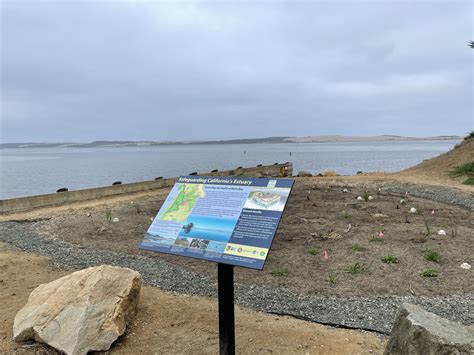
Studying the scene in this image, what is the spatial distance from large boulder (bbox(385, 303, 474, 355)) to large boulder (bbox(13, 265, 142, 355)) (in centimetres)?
269

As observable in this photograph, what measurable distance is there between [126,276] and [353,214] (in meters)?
7.11

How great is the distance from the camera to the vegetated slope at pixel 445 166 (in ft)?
69.8

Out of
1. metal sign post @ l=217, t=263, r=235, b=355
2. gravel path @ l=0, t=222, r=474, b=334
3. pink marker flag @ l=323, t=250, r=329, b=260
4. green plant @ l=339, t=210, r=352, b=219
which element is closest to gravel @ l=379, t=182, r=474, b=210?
green plant @ l=339, t=210, r=352, b=219

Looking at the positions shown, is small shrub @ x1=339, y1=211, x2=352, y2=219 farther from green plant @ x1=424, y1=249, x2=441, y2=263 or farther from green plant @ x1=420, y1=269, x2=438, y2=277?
green plant @ x1=420, y1=269, x2=438, y2=277

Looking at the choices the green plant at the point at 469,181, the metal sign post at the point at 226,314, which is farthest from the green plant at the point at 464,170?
the metal sign post at the point at 226,314

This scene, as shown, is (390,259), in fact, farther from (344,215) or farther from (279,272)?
(344,215)

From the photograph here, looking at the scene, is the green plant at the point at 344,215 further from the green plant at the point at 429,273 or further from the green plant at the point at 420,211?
the green plant at the point at 429,273

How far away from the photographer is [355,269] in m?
6.35

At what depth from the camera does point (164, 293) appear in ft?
18.8

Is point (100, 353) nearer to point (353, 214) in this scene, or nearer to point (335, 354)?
point (335, 354)

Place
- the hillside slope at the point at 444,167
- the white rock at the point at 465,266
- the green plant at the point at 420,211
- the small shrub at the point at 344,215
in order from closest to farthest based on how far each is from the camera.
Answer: the white rock at the point at 465,266 < the small shrub at the point at 344,215 < the green plant at the point at 420,211 < the hillside slope at the point at 444,167

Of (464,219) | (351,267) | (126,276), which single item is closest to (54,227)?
(126,276)

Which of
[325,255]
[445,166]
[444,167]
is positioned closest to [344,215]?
[325,255]

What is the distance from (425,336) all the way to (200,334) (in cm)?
230
